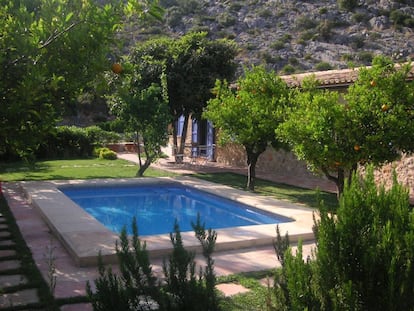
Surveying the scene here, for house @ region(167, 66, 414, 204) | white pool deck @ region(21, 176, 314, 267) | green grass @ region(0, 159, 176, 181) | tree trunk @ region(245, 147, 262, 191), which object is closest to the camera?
white pool deck @ region(21, 176, 314, 267)

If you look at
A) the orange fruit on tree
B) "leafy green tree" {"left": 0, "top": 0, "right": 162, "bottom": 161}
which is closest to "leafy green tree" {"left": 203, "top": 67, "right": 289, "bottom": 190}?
the orange fruit on tree

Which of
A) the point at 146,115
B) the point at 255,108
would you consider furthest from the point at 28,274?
the point at 146,115

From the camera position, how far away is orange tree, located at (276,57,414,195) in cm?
843

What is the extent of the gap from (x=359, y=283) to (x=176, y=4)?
6084 centimetres

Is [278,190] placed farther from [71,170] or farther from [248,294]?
[248,294]

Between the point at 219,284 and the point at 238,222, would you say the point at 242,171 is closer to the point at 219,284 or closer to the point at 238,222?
the point at 238,222

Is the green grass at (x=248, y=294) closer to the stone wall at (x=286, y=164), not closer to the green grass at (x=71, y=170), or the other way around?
the stone wall at (x=286, y=164)

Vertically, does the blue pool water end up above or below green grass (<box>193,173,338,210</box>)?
below

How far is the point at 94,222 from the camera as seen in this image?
8.69m

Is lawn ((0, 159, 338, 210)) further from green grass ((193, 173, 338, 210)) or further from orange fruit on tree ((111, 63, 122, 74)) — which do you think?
orange fruit on tree ((111, 63, 122, 74))

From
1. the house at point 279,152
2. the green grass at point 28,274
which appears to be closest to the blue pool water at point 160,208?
the green grass at point 28,274

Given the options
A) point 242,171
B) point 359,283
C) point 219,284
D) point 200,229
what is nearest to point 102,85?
point 200,229

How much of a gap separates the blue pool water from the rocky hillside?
33078mm

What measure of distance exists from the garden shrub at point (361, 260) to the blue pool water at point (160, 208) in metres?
7.00
